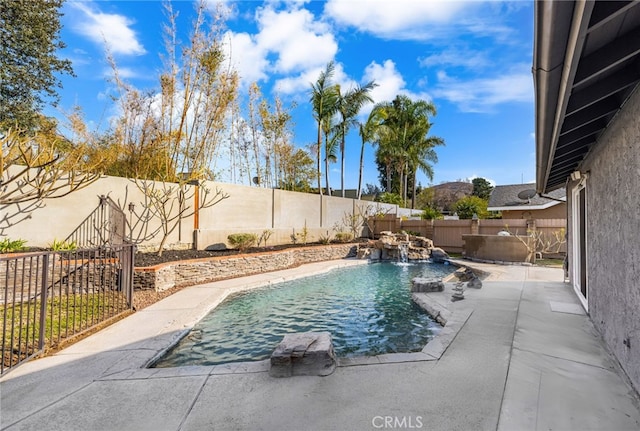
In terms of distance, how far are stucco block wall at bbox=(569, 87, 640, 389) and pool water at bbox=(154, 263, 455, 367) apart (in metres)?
2.03

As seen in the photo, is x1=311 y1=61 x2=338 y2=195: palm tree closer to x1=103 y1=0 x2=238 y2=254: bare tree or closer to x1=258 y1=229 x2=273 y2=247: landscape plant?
x1=258 y1=229 x2=273 y2=247: landscape plant

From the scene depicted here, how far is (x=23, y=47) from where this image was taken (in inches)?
472

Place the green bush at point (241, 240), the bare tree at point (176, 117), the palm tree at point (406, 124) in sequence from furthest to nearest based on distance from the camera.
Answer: the palm tree at point (406, 124) → the green bush at point (241, 240) → the bare tree at point (176, 117)

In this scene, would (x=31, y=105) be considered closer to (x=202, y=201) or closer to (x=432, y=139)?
(x=202, y=201)

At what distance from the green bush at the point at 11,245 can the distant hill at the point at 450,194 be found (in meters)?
35.3

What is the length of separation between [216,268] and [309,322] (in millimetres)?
4442

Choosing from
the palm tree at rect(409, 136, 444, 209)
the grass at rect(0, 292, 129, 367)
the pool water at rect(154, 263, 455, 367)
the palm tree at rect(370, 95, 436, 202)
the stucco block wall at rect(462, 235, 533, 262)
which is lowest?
the pool water at rect(154, 263, 455, 367)

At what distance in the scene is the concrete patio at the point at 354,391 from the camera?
2.38 metres

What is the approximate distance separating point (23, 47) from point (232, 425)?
16217 mm

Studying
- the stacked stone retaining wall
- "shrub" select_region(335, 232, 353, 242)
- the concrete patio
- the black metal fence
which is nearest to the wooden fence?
"shrub" select_region(335, 232, 353, 242)

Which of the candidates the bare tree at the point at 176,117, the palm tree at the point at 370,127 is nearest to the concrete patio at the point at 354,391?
the bare tree at the point at 176,117

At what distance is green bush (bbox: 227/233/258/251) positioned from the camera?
36.6 ft

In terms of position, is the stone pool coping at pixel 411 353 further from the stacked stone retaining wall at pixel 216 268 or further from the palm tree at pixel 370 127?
the palm tree at pixel 370 127

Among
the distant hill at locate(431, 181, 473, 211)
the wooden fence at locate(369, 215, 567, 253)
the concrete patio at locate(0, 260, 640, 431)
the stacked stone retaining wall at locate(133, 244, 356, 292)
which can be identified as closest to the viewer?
the concrete patio at locate(0, 260, 640, 431)
